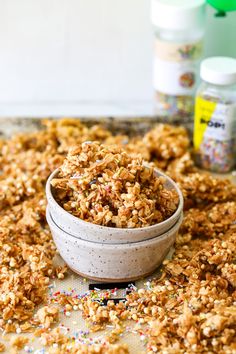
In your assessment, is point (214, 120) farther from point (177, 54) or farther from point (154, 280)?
point (154, 280)

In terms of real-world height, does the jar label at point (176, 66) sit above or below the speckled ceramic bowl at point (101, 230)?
above

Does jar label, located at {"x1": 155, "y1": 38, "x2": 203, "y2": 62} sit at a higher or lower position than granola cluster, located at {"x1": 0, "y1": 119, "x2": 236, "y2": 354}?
higher

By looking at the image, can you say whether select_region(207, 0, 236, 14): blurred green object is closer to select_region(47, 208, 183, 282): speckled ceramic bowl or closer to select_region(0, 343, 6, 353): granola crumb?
select_region(47, 208, 183, 282): speckled ceramic bowl

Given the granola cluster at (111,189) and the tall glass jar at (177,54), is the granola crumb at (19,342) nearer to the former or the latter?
the granola cluster at (111,189)

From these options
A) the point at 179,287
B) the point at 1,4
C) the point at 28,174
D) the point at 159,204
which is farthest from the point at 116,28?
the point at 179,287

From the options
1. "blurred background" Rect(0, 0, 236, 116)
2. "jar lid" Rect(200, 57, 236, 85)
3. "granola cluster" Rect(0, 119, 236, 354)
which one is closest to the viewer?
"granola cluster" Rect(0, 119, 236, 354)

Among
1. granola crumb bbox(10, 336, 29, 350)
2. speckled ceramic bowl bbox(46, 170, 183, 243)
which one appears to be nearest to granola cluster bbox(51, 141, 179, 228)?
speckled ceramic bowl bbox(46, 170, 183, 243)

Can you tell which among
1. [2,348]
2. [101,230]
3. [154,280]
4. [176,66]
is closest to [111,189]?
[101,230]

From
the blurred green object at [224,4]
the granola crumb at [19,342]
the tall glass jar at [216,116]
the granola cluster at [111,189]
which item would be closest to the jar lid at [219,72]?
the tall glass jar at [216,116]
